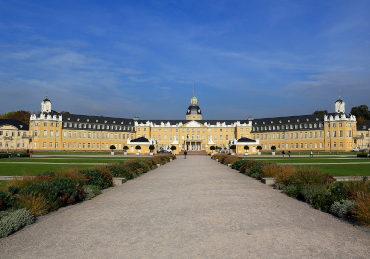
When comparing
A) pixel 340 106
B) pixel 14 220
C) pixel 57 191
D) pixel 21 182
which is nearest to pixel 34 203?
pixel 57 191

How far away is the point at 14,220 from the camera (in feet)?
23.5

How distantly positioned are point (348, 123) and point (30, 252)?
98.2m

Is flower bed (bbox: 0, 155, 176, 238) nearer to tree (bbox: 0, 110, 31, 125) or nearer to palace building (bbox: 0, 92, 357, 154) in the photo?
palace building (bbox: 0, 92, 357, 154)

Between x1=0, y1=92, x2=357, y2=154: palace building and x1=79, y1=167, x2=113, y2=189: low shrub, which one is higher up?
x1=0, y1=92, x2=357, y2=154: palace building

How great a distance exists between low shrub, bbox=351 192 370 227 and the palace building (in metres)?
69.7

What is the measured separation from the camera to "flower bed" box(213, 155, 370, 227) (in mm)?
8070

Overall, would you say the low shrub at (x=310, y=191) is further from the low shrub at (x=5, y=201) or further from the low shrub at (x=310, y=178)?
the low shrub at (x=5, y=201)

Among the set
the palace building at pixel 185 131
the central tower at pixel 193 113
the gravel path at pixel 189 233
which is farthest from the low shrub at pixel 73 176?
the central tower at pixel 193 113

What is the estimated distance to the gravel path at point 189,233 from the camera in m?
5.77

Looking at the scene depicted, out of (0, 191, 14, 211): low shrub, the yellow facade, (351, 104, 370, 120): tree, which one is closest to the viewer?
(0, 191, 14, 211): low shrub

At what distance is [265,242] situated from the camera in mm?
6328

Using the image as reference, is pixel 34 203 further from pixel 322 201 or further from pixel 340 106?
pixel 340 106

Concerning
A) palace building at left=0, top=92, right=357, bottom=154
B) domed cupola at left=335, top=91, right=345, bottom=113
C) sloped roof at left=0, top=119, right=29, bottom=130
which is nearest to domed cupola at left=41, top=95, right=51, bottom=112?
palace building at left=0, top=92, right=357, bottom=154

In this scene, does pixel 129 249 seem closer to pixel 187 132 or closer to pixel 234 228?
pixel 234 228
